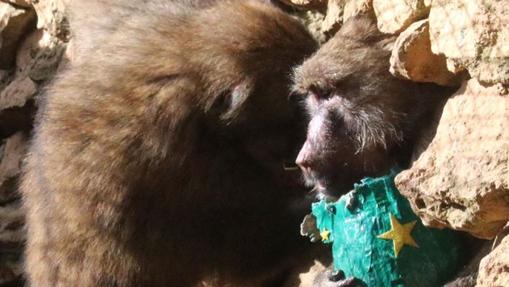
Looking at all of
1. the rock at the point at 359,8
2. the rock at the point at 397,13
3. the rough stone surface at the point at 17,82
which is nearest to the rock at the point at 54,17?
the rough stone surface at the point at 17,82

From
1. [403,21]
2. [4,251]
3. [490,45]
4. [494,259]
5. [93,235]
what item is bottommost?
[4,251]

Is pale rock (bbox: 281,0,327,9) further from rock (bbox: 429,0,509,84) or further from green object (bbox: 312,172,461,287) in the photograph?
rock (bbox: 429,0,509,84)

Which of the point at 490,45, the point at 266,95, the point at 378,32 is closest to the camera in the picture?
the point at 490,45

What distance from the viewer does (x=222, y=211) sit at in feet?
13.9

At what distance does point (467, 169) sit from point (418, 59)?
1.47 ft

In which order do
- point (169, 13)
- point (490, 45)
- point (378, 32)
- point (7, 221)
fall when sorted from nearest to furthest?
point (490, 45), point (378, 32), point (169, 13), point (7, 221)

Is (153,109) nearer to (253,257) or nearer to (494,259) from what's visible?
(253,257)

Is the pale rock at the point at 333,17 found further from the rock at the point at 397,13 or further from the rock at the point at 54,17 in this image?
the rock at the point at 54,17

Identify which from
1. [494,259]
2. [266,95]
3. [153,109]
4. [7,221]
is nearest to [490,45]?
[494,259]

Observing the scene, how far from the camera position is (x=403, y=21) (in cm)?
311

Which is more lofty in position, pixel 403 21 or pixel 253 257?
pixel 403 21

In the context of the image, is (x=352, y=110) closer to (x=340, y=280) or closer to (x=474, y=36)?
(x=340, y=280)

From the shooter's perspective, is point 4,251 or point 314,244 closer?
point 314,244

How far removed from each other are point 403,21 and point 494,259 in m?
0.82
